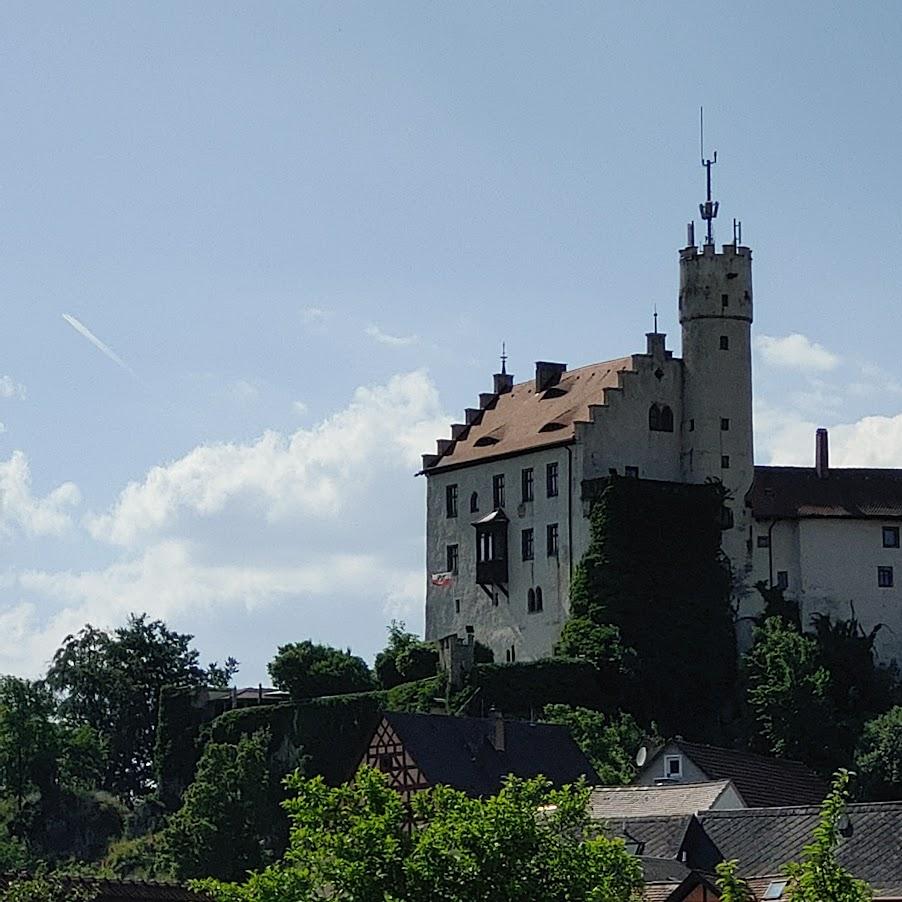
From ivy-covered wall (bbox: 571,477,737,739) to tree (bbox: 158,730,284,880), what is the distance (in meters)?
14.1

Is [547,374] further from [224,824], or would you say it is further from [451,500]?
[224,824]

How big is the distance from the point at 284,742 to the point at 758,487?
20974 millimetres

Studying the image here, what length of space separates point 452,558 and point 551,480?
6519 millimetres

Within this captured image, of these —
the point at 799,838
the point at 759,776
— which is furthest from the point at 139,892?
the point at 759,776

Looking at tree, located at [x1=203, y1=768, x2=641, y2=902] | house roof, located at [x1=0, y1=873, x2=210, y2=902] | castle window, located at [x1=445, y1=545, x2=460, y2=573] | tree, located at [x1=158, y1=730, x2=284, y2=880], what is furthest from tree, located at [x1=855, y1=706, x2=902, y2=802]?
tree, located at [x1=203, y1=768, x2=641, y2=902]

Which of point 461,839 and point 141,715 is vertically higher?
point 141,715

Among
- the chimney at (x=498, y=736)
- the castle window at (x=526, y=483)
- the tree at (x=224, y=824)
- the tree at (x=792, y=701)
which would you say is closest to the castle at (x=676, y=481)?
the castle window at (x=526, y=483)

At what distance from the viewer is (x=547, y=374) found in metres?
116

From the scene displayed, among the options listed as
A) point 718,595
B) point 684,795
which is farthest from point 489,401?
point 684,795

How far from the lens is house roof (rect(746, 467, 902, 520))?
108 meters

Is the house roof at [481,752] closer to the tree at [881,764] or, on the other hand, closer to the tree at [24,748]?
the tree at [881,764]

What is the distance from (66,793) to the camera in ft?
380

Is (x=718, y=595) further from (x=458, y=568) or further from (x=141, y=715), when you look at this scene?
(x=141, y=715)

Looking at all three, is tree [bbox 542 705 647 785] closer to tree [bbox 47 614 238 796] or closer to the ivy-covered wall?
the ivy-covered wall
